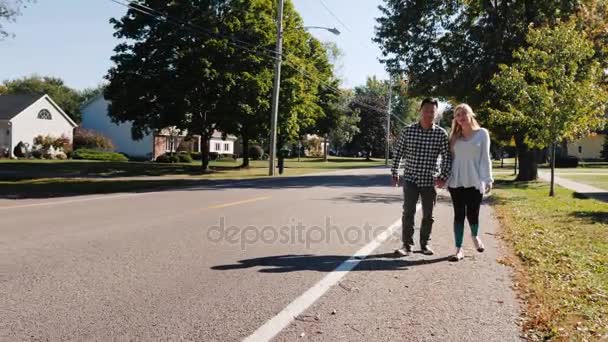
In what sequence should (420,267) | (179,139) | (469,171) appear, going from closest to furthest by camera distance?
(420,267) → (469,171) → (179,139)

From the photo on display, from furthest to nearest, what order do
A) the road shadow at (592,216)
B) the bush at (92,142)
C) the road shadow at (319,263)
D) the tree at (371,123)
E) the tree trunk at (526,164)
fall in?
the tree at (371,123)
the bush at (92,142)
the tree trunk at (526,164)
the road shadow at (592,216)
the road shadow at (319,263)

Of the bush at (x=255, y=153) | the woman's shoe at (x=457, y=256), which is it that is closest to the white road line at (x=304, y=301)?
the woman's shoe at (x=457, y=256)

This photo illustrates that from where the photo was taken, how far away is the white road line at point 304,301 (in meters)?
4.24

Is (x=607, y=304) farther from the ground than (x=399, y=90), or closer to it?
closer to it

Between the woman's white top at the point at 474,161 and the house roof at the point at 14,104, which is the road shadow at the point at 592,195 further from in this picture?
the house roof at the point at 14,104

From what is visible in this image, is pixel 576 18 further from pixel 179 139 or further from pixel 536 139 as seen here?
pixel 179 139

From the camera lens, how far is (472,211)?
7.41m

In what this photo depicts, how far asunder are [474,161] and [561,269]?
5.49ft

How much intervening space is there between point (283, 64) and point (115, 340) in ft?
111

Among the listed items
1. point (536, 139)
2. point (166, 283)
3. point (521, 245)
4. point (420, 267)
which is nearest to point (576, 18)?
point (536, 139)

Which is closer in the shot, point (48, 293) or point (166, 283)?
point (48, 293)

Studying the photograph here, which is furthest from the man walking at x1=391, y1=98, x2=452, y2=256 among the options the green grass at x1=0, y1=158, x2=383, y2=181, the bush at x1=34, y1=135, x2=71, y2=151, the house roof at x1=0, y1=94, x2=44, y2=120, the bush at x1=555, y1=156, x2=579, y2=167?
the bush at x1=555, y1=156, x2=579, y2=167

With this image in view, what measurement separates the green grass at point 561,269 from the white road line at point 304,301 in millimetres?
1850

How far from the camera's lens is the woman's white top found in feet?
23.6
